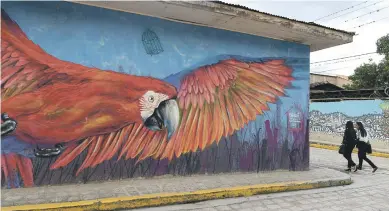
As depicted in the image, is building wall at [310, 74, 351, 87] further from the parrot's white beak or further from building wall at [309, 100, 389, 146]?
the parrot's white beak

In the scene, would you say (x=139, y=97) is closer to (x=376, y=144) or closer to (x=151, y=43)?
(x=151, y=43)

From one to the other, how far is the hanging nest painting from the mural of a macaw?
0.55 metres

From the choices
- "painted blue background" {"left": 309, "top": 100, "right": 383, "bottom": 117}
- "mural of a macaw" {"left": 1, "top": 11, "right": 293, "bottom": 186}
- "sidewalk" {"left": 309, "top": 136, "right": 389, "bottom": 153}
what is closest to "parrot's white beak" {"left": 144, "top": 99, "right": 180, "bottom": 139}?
Answer: "mural of a macaw" {"left": 1, "top": 11, "right": 293, "bottom": 186}

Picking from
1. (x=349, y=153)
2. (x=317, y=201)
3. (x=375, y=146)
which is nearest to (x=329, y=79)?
(x=375, y=146)

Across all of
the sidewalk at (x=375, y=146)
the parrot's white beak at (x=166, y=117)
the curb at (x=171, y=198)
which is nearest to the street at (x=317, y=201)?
the curb at (x=171, y=198)

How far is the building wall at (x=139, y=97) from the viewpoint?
17.9 feet

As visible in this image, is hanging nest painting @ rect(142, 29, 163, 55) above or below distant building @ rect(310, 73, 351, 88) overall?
below

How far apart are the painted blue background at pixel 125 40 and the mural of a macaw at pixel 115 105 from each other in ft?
0.54

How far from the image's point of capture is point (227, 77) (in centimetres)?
718

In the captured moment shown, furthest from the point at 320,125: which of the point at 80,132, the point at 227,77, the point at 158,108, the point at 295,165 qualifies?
the point at 80,132

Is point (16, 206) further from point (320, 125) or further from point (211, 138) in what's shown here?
point (320, 125)

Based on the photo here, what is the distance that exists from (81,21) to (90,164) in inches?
101

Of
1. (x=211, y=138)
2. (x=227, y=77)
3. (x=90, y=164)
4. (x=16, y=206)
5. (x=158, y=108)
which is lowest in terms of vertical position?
(x=16, y=206)

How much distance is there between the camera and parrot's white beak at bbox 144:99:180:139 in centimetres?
646
